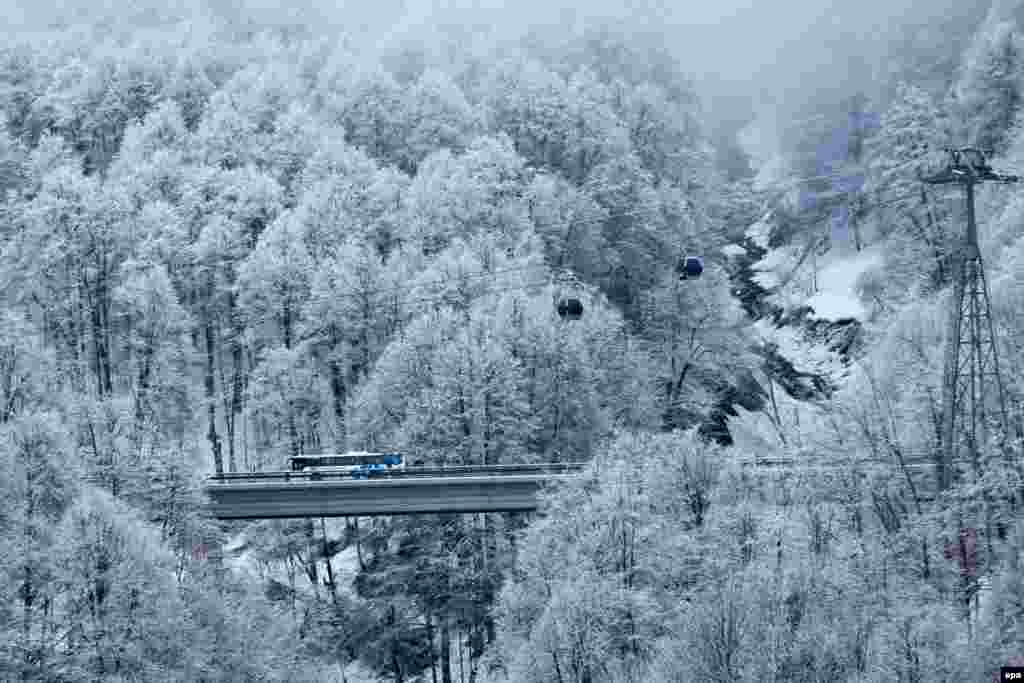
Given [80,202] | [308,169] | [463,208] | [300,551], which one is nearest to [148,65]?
[308,169]

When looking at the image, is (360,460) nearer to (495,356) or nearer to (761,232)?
(495,356)

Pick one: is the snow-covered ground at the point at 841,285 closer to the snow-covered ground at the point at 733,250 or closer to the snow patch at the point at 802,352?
the snow patch at the point at 802,352

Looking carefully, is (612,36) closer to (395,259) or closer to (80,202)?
(395,259)

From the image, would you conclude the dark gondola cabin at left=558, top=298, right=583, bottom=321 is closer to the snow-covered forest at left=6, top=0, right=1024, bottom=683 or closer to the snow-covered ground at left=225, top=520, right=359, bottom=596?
the snow-covered forest at left=6, top=0, right=1024, bottom=683

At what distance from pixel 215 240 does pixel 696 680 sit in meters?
46.7

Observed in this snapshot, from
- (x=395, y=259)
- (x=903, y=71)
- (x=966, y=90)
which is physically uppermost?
(x=903, y=71)

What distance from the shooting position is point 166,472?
159 ft

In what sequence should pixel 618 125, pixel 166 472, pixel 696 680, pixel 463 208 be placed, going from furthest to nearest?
pixel 618 125 → pixel 463 208 → pixel 166 472 → pixel 696 680

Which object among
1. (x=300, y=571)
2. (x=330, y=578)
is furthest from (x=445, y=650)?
(x=300, y=571)

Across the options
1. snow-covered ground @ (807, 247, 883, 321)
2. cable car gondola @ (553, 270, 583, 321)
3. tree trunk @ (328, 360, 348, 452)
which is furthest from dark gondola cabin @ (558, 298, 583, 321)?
snow-covered ground @ (807, 247, 883, 321)

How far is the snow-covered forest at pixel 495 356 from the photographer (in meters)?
41.0

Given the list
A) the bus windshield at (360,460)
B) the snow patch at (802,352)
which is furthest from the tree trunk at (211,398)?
the snow patch at (802,352)

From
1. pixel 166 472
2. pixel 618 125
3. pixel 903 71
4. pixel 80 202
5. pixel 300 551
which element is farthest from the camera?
pixel 903 71

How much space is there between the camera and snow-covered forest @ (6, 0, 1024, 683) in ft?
135
